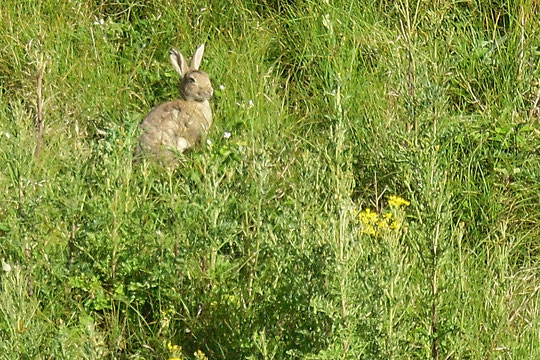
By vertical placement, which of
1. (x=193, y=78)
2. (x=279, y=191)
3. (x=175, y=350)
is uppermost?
(x=175, y=350)

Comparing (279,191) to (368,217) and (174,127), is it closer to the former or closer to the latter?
(368,217)

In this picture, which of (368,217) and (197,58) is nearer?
(368,217)

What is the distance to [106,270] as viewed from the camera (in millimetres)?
4570

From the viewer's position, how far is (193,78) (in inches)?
262

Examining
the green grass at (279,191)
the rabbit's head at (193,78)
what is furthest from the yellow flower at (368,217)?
the rabbit's head at (193,78)

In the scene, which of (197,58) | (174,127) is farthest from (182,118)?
(197,58)

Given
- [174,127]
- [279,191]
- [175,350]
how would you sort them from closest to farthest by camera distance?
[175,350] < [279,191] < [174,127]

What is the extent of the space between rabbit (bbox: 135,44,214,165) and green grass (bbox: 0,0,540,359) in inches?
4.7

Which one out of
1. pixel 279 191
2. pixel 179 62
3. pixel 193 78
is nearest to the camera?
pixel 279 191

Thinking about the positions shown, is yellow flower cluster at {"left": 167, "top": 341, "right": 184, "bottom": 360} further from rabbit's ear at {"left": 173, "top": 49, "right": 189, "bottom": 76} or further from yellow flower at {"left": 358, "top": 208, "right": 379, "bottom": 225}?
rabbit's ear at {"left": 173, "top": 49, "right": 189, "bottom": 76}

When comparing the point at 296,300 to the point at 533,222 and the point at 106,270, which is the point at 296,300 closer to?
the point at 106,270

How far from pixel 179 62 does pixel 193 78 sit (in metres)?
0.19

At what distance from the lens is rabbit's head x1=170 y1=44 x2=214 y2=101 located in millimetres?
6648

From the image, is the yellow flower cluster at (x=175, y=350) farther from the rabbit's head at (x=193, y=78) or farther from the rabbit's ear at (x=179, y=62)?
the rabbit's ear at (x=179, y=62)
